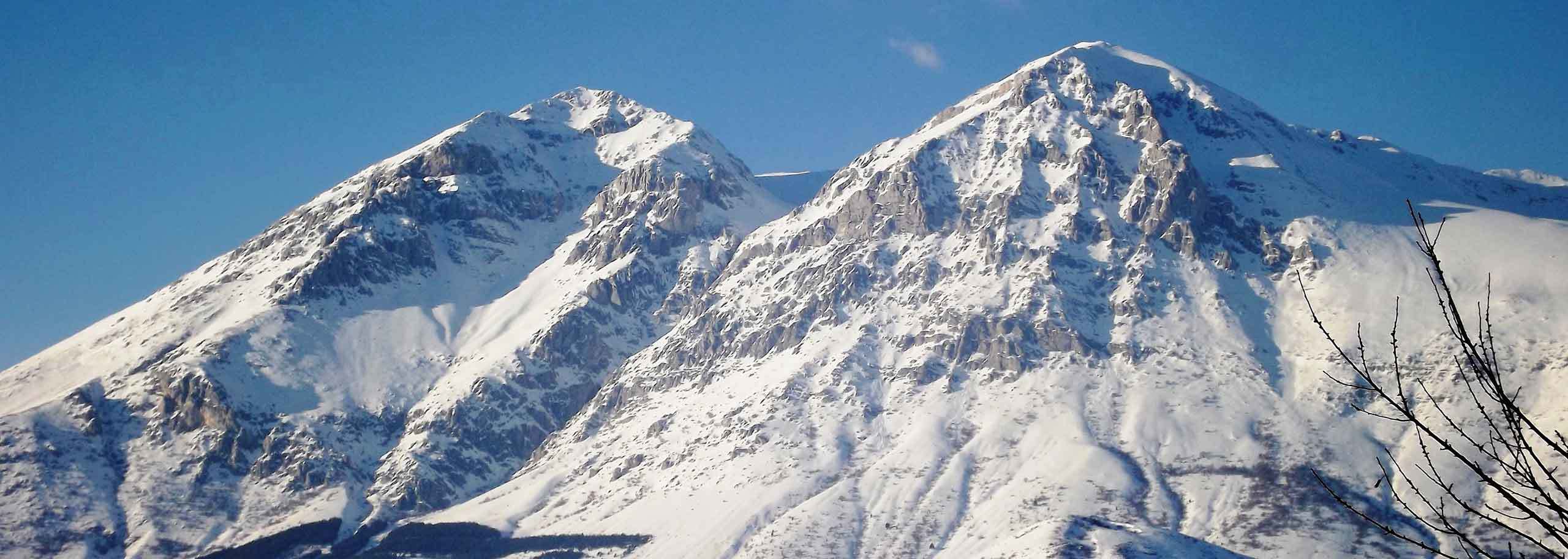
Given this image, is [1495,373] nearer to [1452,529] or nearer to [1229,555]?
[1452,529]

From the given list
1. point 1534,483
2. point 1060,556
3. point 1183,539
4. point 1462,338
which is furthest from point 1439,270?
point 1183,539

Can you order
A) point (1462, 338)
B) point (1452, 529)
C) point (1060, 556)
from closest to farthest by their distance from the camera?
1. point (1462, 338)
2. point (1452, 529)
3. point (1060, 556)

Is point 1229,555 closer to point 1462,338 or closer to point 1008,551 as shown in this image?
point 1008,551

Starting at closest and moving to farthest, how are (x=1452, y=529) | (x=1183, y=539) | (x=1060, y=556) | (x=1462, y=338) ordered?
1. (x=1462, y=338)
2. (x=1452, y=529)
3. (x=1060, y=556)
4. (x=1183, y=539)

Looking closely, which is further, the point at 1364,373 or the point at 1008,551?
the point at 1008,551

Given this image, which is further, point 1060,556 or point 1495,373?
point 1060,556

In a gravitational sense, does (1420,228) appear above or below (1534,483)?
above

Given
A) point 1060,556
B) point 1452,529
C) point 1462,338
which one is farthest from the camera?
point 1060,556

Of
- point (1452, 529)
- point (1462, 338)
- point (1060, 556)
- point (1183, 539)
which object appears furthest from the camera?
point (1183, 539)

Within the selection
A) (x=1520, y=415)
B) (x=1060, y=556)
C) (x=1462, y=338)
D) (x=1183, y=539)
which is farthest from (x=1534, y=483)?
(x=1183, y=539)

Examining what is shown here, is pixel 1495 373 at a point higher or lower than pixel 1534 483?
higher
